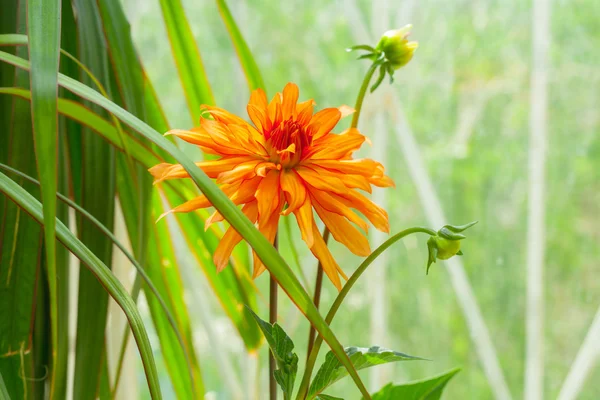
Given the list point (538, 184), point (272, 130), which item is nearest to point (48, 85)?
point (272, 130)

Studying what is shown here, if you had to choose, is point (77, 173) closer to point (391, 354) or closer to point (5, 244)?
point (5, 244)

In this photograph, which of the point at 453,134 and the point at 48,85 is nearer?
the point at 48,85

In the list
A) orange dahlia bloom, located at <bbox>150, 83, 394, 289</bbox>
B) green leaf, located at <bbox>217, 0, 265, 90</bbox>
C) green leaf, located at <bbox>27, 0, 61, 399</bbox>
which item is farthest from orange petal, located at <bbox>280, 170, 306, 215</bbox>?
green leaf, located at <bbox>217, 0, 265, 90</bbox>

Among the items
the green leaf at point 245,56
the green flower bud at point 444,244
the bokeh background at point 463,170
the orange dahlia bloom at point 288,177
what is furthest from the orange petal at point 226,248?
the bokeh background at point 463,170

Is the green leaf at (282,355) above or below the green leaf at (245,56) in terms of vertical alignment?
below

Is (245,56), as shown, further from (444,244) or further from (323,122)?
(444,244)

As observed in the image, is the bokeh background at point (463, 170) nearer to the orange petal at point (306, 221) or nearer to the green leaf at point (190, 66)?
the green leaf at point (190, 66)
